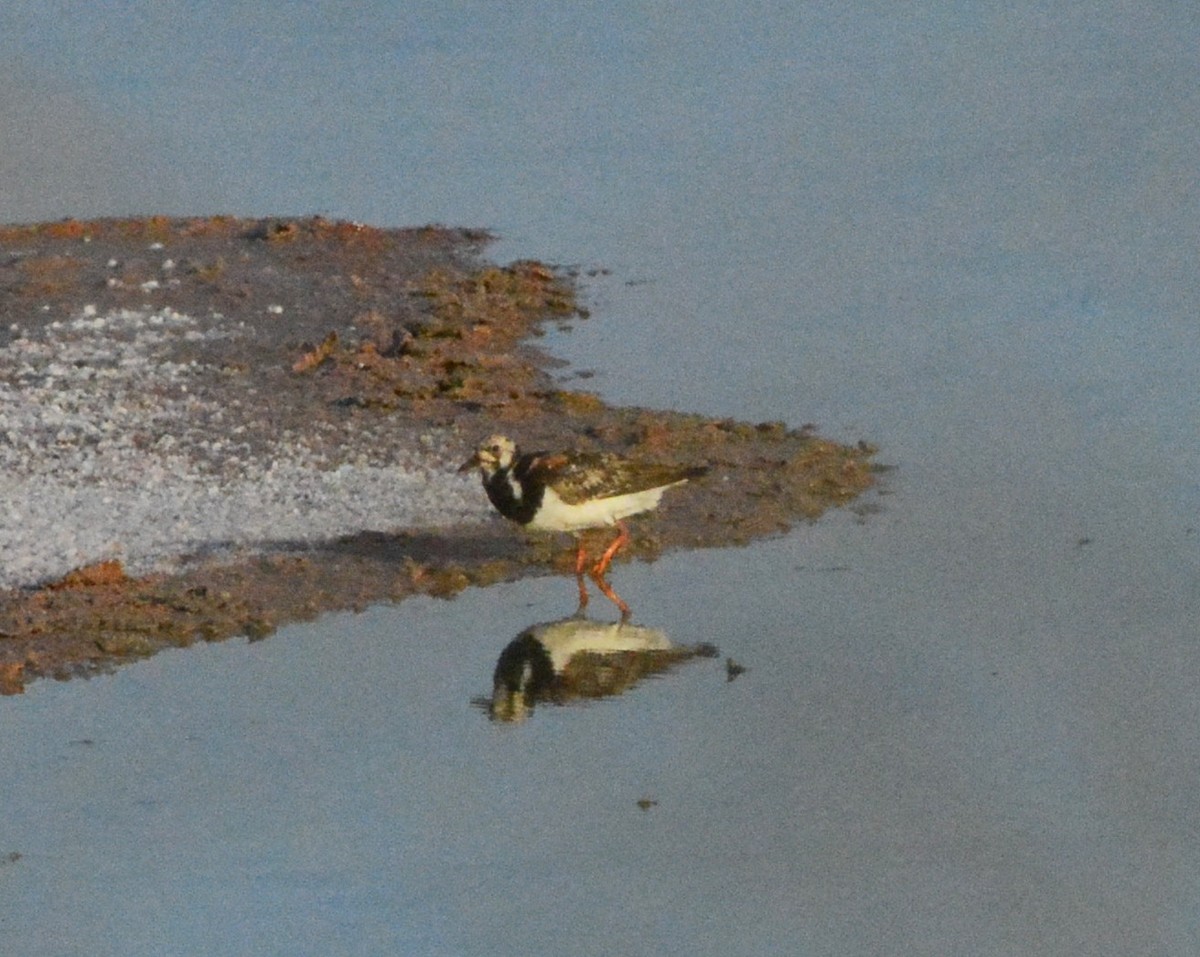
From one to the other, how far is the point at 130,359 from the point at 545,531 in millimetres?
4395

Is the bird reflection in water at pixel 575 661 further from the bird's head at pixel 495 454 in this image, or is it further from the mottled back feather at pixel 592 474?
the bird's head at pixel 495 454

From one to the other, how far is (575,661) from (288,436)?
3.64 meters

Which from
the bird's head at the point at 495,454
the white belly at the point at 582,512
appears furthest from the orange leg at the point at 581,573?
the bird's head at the point at 495,454

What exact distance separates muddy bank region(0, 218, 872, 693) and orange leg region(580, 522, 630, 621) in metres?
0.18

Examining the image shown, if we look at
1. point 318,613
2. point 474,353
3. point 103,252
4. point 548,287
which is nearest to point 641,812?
point 318,613

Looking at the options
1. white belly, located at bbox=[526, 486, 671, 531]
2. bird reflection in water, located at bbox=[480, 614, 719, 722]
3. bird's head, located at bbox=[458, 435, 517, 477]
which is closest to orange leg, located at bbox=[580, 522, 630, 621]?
white belly, located at bbox=[526, 486, 671, 531]

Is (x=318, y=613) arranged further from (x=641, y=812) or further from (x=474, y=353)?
(x=474, y=353)

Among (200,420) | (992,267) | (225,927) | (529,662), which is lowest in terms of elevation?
(225,927)

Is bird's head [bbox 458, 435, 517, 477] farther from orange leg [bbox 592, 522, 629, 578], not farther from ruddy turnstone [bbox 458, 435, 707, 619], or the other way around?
orange leg [bbox 592, 522, 629, 578]

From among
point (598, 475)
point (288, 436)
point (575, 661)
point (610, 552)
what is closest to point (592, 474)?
point (598, 475)

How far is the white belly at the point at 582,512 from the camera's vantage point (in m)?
11.6

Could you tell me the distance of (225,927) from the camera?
26.2ft

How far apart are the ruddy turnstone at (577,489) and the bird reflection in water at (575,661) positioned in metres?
0.42

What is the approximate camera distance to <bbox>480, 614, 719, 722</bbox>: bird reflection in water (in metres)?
10.1
